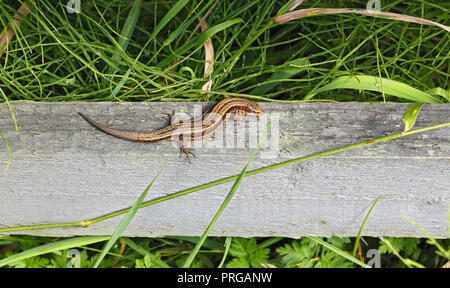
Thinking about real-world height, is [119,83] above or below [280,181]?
above

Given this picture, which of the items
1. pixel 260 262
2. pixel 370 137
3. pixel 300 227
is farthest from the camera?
pixel 260 262

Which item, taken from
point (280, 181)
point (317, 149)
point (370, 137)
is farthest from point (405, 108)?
point (280, 181)

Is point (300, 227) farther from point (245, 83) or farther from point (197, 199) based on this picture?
point (245, 83)

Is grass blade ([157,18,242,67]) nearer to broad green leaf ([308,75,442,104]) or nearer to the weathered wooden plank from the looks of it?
the weathered wooden plank

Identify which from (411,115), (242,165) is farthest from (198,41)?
(411,115)

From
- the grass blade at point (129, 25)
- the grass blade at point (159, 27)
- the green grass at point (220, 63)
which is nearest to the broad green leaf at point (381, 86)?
the green grass at point (220, 63)

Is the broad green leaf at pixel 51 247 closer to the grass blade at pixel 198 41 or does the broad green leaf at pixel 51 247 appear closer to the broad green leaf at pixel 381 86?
the grass blade at pixel 198 41
